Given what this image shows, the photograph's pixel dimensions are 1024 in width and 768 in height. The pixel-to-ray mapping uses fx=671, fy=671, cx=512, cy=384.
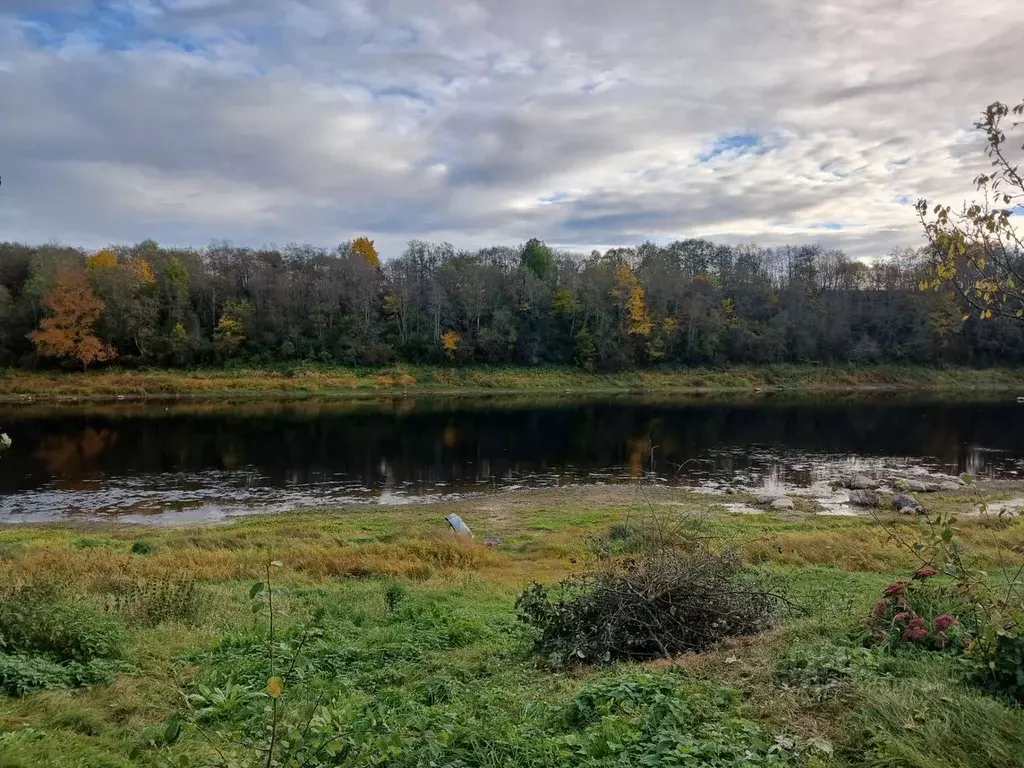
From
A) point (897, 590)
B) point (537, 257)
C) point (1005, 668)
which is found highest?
point (537, 257)

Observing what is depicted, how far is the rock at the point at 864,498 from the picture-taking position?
82.6 feet

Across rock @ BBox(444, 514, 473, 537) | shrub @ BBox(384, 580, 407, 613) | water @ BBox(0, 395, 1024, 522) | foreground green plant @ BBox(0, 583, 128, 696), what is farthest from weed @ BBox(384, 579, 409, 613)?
water @ BBox(0, 395, 1024, 522)

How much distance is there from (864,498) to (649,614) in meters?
21.4

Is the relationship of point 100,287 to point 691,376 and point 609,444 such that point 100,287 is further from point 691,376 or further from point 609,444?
point 691,376

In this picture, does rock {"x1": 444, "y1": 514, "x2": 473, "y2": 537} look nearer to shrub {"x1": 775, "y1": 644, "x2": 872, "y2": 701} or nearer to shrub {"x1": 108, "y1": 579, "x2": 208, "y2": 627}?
shrub {"x1": 108, "y1": 579, "x2": 208, "y2": 627}

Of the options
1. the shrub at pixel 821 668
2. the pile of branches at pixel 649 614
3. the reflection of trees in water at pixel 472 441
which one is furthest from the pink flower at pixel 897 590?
the reflection of trees in water at pixel 472 441

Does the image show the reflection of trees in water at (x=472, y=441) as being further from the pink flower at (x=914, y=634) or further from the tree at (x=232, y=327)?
the pink flower at (x=914, y=634)

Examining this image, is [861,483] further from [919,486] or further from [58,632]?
[58,632]

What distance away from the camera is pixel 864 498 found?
83.8 ft

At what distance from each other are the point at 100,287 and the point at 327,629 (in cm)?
7239

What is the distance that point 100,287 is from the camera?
68.1m

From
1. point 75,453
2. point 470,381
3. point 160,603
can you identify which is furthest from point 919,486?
point 470,381

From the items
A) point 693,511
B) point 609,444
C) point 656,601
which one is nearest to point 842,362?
point 609,444

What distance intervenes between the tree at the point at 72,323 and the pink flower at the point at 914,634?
7183cm
